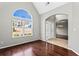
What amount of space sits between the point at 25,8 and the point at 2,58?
8.21 feet

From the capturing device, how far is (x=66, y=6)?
2.96 meters

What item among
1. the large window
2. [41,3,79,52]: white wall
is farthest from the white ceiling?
the large window

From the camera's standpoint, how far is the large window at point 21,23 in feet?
9.35

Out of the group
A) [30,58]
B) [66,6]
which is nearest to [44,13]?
[66,6]

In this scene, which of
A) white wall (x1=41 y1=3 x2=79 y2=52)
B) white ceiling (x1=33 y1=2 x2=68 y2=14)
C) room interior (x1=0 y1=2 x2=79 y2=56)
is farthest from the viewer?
white ceiling (x1=33 y1=2 x2=68 y2=14)

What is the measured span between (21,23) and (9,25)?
0.48 meters

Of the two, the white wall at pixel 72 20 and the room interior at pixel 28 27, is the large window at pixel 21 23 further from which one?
the white wall at pixel 72 20

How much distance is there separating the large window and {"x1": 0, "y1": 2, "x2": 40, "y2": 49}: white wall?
162mm

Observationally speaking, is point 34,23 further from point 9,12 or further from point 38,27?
point 9,12

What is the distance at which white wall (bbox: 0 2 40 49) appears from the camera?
2895 mm

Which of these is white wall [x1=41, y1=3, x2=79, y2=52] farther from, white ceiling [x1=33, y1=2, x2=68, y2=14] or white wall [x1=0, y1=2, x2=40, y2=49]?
white wall [x1=0, y1=2, x2=40, y2=49]

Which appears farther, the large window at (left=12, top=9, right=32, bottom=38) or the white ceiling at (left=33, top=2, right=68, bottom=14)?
the white ceiling at (left=33, top=2, right=68, bottom=14)

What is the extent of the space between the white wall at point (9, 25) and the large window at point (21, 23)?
16 cm

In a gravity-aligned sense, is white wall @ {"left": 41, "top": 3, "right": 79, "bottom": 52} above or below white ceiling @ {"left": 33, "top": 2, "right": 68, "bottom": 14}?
below
